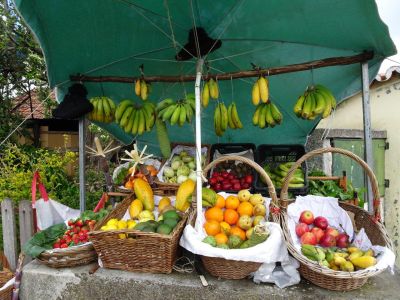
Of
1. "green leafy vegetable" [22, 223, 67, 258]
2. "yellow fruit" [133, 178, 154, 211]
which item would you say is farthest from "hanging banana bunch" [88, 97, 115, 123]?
"green leafy vegetable" [22, 223, 67, 258]

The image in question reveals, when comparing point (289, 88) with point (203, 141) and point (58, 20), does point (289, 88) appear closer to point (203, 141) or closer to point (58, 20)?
point (203, 141)

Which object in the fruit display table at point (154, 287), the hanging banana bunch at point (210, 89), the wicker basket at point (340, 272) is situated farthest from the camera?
the hanging banana bunch at point (210, 89)

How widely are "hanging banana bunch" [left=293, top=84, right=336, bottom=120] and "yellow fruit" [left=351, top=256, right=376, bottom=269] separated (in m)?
1.26

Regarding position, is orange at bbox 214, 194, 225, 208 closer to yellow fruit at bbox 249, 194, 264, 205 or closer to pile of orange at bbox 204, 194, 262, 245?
pile of orange at bbox 204, 194, 262, 245

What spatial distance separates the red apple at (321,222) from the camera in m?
2.50

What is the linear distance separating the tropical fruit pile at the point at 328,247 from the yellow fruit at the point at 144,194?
1317 mm

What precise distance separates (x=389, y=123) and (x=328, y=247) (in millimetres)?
3155

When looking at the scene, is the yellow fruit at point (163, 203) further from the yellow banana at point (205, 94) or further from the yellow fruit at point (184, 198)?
the yellow banana at point (205, 94)

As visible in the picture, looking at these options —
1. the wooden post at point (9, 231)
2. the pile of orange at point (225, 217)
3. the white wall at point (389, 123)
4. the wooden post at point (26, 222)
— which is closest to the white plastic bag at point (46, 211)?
the wooden post at point (26, 222)

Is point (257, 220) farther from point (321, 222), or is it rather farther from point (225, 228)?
point (321, 222)

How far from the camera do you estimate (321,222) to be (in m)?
2.51

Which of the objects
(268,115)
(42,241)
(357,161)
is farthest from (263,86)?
(42,241)

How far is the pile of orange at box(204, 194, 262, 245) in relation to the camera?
2389 mm

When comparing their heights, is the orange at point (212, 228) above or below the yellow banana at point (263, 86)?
below
